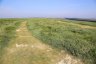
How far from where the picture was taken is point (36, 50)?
21250 mm

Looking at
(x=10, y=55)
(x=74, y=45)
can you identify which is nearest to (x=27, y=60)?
(x=10, y=55)

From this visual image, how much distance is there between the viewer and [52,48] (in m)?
21.6

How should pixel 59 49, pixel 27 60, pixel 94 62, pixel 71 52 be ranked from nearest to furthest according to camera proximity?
pixel 94 62 → pixel 27 60 → pixel 71 52 → pixel 59 49

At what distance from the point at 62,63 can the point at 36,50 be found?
17.4 feet

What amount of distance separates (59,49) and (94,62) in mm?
5556

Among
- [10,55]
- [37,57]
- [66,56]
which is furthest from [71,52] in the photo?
[10,55]

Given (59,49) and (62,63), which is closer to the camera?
(62,63)

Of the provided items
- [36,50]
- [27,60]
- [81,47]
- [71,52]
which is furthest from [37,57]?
[81,47]

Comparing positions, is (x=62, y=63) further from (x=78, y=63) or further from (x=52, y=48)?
(x=52, y=48)

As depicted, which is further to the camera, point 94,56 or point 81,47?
point 81,47

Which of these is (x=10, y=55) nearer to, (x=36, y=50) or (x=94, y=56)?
(x=36, y=50)

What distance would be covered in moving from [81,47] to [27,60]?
7156 millimetres

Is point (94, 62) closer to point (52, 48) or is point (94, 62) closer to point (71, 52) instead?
point (71, 52)

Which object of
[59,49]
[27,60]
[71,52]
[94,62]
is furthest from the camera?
[59,49]
